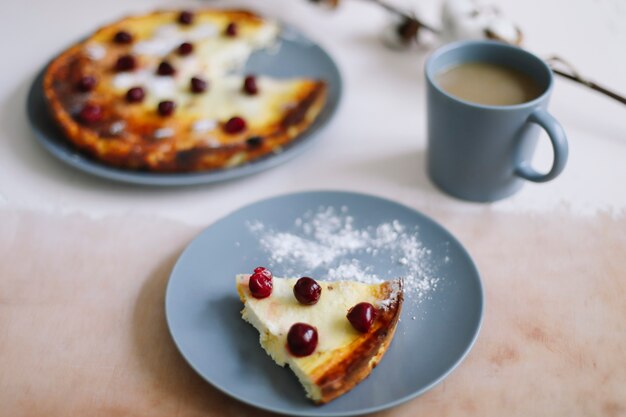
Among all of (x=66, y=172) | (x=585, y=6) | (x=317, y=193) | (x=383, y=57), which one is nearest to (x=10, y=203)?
(x=66, y=172)

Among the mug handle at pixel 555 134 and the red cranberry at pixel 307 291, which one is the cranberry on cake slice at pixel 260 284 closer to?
the red cranberry at pixel 307 291

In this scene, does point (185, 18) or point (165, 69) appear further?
point (185, 18)

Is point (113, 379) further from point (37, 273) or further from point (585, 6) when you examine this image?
point (585, 6)

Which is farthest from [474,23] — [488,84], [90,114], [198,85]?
[90,114]

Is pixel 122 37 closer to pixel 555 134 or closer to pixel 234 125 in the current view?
pixel 234 125

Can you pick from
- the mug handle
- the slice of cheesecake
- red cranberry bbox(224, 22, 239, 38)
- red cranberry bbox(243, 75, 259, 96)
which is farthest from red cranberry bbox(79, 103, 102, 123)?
the mug handle

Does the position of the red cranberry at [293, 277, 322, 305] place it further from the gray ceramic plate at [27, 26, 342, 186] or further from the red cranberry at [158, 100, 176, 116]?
the red cranberry at [158, 100, 176, 116]
